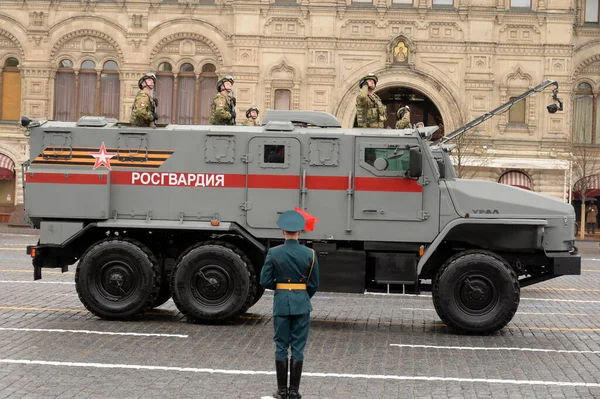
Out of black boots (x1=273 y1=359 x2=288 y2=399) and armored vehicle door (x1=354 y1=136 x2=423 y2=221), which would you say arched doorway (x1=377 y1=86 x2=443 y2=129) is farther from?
black boots (x1=273 y1=359 x2=288 y2=399)

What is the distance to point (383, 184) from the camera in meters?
16.0

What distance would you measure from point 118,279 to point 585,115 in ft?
122

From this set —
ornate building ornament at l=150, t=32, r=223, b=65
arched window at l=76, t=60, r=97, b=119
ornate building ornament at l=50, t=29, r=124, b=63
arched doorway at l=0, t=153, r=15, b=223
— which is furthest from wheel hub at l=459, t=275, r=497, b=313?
arched doorway at l=0, t=153, r=15, b=223

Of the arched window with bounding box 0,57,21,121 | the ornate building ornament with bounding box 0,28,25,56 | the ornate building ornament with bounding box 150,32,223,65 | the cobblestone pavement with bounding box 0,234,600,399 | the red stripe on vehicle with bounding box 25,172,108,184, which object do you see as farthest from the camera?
the arched window with bounding box 0,57,21,121

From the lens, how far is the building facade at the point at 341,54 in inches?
1826

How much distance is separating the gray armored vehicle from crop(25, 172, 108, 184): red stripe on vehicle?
0.6 inches

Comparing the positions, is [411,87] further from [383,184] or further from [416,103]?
[383,184]

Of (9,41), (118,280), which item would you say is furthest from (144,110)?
(9,41)

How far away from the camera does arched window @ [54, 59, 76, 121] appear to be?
4803 centimetres

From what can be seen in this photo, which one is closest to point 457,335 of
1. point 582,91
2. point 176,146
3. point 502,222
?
Result: point 502,222

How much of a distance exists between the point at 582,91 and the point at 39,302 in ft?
119

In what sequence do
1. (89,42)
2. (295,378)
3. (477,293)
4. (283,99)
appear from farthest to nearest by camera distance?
1. (89,42)
2. (283,99)
3. (477,293)
4. (295,378)

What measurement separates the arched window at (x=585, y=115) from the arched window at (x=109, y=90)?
66.3 feet

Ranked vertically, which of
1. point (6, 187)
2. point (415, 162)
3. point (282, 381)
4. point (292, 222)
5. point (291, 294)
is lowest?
point (282, 381)
